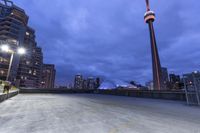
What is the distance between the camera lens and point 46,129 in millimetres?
5285

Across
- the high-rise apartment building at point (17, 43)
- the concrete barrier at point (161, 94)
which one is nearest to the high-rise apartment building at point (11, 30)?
the high-rise apartment building at point (17, 43)

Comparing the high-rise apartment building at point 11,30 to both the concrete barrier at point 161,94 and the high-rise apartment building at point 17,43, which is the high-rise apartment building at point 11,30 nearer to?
the high-rise apartment building at point 17,43

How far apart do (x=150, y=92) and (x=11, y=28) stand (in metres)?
101

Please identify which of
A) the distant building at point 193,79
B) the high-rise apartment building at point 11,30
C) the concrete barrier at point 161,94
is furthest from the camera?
the high-rise apartment building at point 11,30

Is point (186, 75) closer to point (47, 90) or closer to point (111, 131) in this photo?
point (111, 131)

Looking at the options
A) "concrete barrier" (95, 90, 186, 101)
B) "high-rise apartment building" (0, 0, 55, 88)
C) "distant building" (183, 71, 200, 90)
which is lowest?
"concrete barrier" (95, 90, 186, 101)

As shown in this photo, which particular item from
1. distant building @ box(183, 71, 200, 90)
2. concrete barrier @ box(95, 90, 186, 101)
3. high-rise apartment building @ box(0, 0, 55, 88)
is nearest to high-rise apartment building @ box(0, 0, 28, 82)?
high-rise apartment building @ box(0, 0, 55, 88)

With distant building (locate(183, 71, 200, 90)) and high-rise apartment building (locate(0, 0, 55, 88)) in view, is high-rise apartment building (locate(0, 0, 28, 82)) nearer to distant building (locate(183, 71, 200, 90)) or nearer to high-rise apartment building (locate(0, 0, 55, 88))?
high-rise apartment building (locate(0, 0, 55, 88))

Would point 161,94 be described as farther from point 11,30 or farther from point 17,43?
point 11,30

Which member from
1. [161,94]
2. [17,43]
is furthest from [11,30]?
[161,94]

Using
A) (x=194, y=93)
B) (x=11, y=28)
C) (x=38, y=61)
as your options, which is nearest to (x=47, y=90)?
(x=194, y=93)

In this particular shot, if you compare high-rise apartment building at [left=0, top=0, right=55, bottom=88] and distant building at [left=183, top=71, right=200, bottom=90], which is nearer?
distant building at [left=183, top=71, right=200, bottom=90]

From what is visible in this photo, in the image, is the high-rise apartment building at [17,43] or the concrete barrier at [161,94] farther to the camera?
the high-rise apartment building at [17,43]

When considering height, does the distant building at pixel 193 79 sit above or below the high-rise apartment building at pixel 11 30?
below
